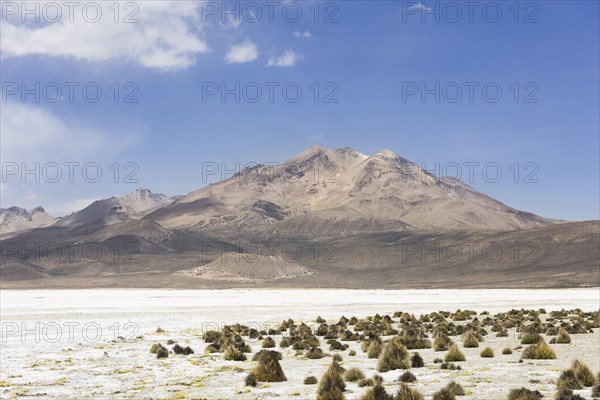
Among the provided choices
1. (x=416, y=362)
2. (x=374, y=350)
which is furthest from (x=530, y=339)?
(x=416, y=362)

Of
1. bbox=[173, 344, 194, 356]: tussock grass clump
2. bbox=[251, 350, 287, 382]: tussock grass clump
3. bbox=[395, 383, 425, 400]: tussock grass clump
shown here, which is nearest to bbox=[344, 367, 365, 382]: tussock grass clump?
bbox=[251, 350, 287, 382]: tussock grass clump

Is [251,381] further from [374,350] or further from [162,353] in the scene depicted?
[162,353]

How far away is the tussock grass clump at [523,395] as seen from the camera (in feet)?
43.2

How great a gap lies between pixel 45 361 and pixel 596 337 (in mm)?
22246

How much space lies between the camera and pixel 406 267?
16388 centimetres

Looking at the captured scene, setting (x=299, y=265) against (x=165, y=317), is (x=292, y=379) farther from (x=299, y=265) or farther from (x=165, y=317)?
(x=299, y=265)

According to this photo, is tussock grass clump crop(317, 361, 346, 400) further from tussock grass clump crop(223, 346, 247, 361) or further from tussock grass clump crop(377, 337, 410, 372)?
tussock grass clump crop(223, 346, 247, 361)

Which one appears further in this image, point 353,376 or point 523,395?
point 353,376

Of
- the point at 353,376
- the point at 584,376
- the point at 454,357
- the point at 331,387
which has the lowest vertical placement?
the point at 454,357

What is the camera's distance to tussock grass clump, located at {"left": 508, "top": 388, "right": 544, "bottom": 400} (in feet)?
43.2

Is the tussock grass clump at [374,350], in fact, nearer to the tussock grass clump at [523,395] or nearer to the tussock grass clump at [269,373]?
the tussock grass clump at [269,373]

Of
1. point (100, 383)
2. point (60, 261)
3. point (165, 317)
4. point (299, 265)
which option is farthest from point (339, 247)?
point (100, 383)

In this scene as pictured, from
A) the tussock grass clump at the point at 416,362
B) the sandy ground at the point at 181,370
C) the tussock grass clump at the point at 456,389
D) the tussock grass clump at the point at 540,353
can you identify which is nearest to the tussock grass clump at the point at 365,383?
the sandy ground at the point at 181,370

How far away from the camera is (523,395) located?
13.4 meters
